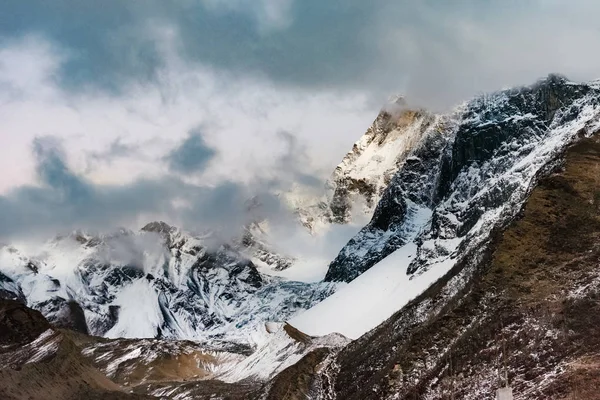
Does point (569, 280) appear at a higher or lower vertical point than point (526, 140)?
lower

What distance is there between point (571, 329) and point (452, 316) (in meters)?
21.4

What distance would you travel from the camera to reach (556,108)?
637ft

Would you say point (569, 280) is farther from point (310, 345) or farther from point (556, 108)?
point (556, 108)

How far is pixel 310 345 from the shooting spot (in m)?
171

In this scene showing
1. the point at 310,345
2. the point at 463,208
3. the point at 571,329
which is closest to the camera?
the point at 571,329

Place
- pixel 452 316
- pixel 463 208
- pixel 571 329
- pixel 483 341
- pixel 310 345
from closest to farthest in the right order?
pixel 571 329, pixel 483 341, pixel 452 316, pixel 310 345, pixel 463 208

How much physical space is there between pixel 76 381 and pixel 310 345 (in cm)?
6346

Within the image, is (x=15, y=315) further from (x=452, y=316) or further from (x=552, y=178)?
(x=552, y=178)

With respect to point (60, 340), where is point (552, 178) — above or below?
below

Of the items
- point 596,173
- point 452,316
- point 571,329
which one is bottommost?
point 571,329

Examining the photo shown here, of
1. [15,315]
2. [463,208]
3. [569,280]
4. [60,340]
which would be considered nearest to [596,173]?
[569,280]

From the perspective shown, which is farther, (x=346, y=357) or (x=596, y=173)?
(x=346, y=357)

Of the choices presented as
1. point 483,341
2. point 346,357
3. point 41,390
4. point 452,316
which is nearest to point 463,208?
point 346,357

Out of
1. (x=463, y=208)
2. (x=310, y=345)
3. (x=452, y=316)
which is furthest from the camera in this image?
(x=463, y=208)
